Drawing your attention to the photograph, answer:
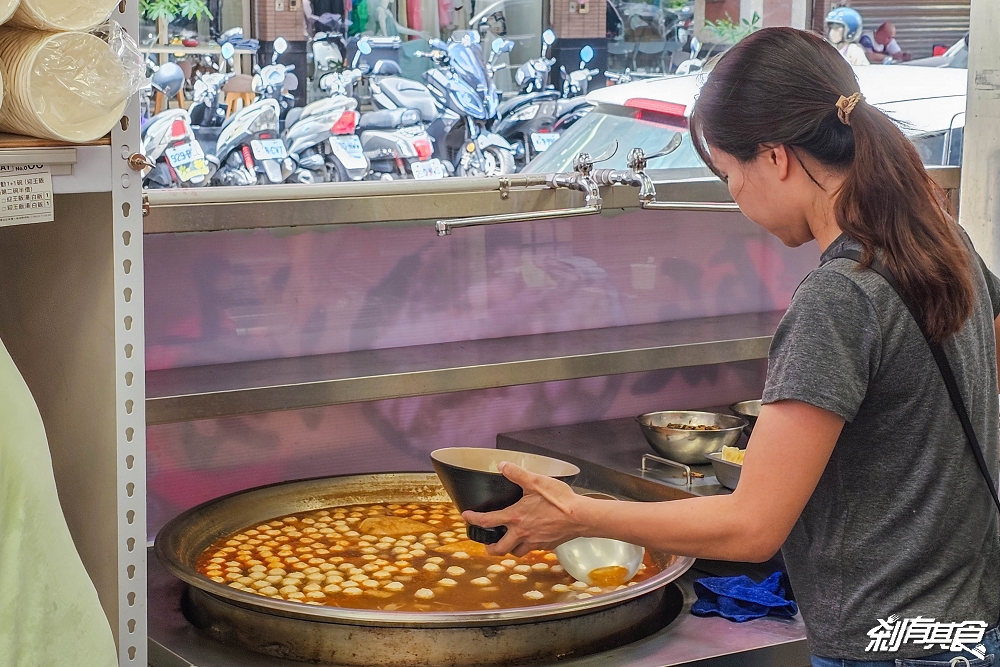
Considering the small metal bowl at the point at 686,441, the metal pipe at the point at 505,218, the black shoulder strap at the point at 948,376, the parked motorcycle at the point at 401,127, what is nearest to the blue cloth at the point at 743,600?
the small metal bowl at the point at 686,441

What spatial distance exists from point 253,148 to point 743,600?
125 cm

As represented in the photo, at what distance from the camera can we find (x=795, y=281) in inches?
121

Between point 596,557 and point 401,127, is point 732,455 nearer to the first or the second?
point 596,557

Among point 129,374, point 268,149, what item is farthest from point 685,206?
point 129,374

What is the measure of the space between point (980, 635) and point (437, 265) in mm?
1473

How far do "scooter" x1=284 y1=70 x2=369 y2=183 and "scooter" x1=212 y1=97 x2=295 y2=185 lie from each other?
0.09 feet

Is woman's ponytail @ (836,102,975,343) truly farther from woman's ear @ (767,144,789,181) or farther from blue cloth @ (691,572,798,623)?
blue cloth @ (691,572,798,623)

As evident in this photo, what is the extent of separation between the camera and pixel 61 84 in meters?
1.24

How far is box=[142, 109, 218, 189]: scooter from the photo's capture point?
6.93 feet

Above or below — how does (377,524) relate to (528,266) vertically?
below

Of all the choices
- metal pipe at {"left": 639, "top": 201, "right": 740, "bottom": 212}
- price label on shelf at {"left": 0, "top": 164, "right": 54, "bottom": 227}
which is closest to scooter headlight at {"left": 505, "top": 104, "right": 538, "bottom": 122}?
metal pipe at {"left": 639, "top": 201, "right": 740, "bottom": 212}

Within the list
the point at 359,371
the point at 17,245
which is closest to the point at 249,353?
the point at 359,371

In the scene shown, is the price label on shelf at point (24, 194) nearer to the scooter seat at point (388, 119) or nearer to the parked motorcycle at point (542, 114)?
the scooter seat at point (388, 119)

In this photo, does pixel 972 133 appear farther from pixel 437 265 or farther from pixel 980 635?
pixel 980 635
